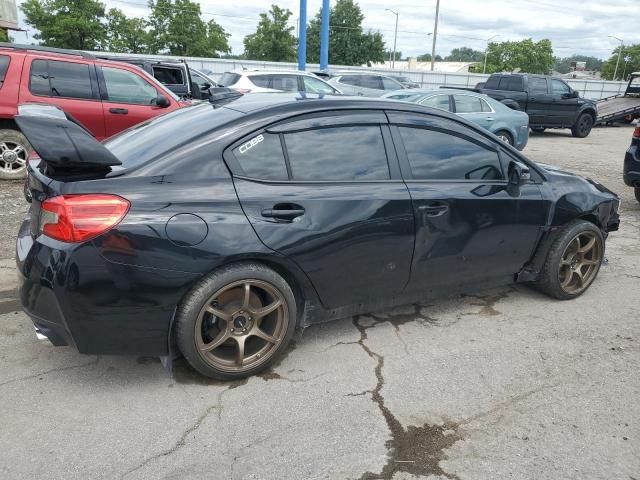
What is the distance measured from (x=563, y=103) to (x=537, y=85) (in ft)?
3.60

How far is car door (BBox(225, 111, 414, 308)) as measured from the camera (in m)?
2.85

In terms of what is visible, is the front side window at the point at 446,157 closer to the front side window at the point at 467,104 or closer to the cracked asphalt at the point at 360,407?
the cracked asphalt at the point at 360,407

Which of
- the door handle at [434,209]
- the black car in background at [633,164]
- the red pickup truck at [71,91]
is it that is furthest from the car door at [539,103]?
the door handle at [434,209]

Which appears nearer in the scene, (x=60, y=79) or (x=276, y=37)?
(x=60, y=79)

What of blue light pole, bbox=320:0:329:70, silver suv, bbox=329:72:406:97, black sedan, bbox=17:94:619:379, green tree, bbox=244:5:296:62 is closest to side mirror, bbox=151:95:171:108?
black sedan, bbox=17:94:619:379

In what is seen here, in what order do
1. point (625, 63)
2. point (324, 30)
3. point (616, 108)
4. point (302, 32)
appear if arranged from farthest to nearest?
1. point (625, 63)
2. point (324, 30)
3. point (302, 32)
4. point (616, 108)

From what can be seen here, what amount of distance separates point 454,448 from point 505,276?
177 cm

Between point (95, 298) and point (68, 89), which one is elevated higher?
point (68, 89)

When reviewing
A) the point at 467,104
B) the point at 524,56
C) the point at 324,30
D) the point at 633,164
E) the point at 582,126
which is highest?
the point at 524,56

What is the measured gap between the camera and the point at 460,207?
11.3 feet

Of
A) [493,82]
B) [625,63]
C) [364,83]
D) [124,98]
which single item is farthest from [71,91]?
[625,63]

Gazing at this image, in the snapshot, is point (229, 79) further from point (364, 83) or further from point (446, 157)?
point (446, 157)

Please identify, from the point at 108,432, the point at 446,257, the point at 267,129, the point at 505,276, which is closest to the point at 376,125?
the point at 267,129

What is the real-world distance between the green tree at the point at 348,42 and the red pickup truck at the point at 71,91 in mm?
57303
